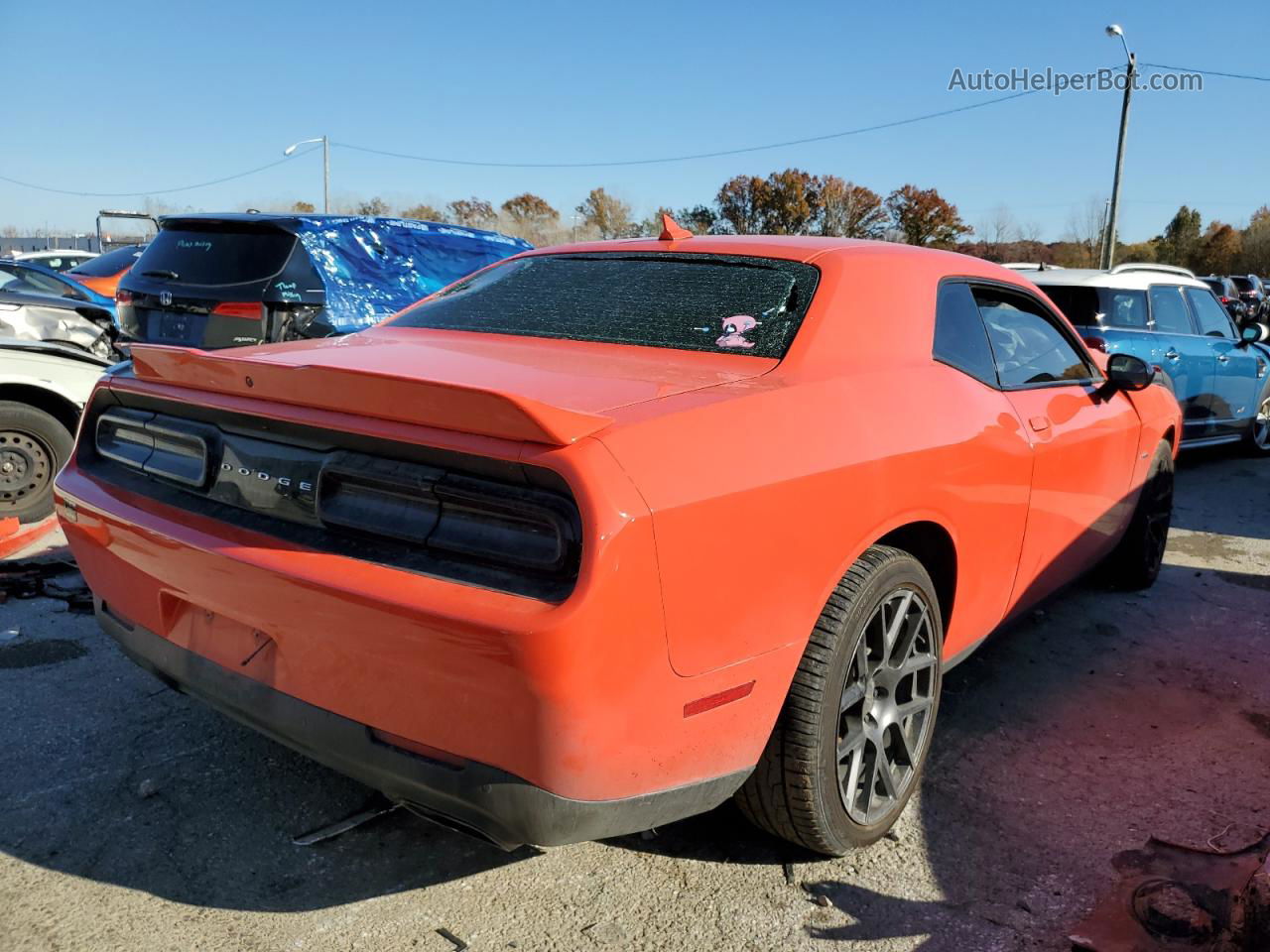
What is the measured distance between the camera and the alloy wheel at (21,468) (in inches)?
209

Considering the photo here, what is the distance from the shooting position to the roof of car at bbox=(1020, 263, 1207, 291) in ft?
24.8

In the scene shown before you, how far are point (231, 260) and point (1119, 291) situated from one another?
21.1 ft

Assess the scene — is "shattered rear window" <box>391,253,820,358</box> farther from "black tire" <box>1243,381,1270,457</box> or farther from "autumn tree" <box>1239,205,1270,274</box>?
"autumn tree" <box>1239,205,1270,274</box>

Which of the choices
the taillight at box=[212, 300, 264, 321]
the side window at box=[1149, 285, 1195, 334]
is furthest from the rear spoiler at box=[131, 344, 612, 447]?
the side window at box=[1149, 285, 1195, 334]

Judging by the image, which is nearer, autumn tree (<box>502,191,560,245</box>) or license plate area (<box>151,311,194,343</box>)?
license plate area (<box>151,311,194,343</box>)

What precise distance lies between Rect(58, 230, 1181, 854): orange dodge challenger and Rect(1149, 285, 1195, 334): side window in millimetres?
5441

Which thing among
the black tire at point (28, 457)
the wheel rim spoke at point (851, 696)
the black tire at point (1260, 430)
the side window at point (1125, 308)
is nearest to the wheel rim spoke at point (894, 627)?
the wheel rim spoke at point (851, 696)

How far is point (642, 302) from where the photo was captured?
9.75 ft

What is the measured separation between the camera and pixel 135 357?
8.48 feet

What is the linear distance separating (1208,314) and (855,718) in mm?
7751

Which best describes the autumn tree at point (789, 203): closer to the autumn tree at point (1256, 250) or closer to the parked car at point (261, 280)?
the autumn tree at point (1256, 250)

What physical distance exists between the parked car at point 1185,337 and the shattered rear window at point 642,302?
5080mm

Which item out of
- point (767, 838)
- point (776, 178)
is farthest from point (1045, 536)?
point (776, 178)

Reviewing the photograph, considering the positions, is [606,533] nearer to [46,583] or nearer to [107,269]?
[46,583]
